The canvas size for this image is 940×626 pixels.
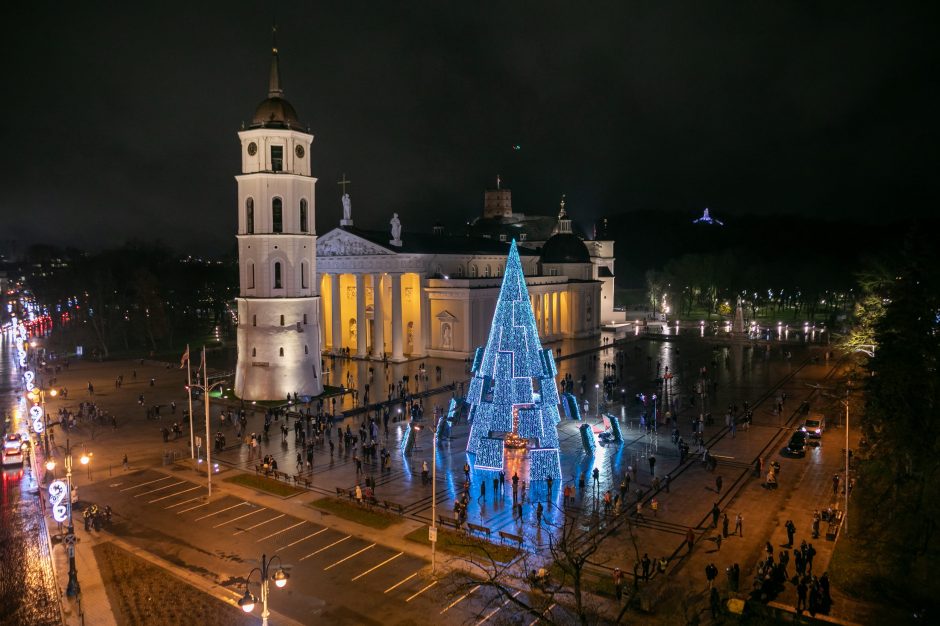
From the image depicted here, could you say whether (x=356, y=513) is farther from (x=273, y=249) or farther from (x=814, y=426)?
(x=814, y=426)

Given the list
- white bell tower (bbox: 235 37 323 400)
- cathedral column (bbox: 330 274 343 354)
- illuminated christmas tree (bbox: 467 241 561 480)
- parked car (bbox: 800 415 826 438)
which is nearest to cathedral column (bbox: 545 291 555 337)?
cathedral column (bbox: 330 274 343 354)

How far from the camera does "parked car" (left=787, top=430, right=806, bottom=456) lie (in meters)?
32.0

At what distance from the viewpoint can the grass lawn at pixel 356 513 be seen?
24.3m

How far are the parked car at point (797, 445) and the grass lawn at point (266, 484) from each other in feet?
70.7

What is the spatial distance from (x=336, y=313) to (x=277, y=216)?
22.2 meters

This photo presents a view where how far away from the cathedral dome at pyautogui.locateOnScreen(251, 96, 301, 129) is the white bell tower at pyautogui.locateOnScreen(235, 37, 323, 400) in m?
0.06

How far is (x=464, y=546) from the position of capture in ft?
70.3

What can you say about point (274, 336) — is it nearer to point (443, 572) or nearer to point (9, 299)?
point (443, 572)

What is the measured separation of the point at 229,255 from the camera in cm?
11919

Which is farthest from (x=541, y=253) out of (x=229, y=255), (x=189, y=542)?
(x=189, y=542)

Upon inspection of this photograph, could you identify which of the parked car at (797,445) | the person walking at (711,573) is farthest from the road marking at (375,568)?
the parked car at (797,445)

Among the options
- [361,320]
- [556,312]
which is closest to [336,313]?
[361,320]

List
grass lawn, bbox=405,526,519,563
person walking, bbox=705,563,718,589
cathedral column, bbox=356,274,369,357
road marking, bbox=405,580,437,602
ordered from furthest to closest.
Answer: cathedral column, bbox=356,274,369,357, grass lawn, bbox=405,526,519,563, person walking, bbox=705,563,718,589, road marking, bbox=405,580,437,602

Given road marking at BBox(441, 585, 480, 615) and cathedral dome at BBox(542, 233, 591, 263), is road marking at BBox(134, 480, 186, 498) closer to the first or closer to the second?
Answer: road marking at BBox(441, 585, 480, 615)
